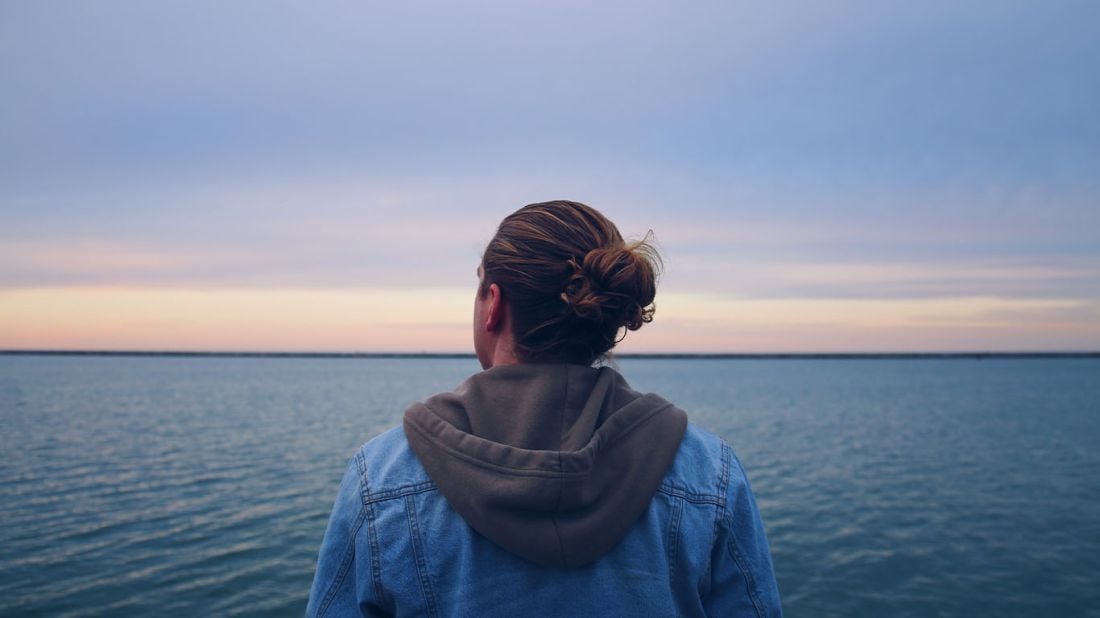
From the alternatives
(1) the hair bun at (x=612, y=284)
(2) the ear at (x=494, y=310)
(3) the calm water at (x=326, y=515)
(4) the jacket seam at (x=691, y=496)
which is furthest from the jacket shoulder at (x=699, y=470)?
(3) the calm water at (x=326, y=515)

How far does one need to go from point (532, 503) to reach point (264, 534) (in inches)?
523

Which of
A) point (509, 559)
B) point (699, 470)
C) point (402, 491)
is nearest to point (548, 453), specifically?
point (509, 559)

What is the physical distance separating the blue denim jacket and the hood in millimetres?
66

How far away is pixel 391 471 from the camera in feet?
5.53

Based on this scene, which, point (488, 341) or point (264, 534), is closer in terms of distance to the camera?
point (488, 341)

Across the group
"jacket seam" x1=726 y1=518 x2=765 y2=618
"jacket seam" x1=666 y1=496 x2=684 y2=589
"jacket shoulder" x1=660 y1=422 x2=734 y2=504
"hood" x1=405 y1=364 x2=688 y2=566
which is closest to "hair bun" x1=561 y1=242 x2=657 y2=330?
"hood" x1=405 y1=364 x2=688 y2=566

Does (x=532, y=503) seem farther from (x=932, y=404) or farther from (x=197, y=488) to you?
(x=932, y=404)

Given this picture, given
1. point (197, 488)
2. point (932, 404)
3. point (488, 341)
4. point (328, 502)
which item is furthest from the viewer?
point (932, 404)

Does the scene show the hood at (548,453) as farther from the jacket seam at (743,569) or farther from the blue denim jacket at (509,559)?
the jacket seam at (743,569)

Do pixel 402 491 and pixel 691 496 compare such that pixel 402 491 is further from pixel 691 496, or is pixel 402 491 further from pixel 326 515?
pixel 326 515

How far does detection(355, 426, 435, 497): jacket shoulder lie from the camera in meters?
1.67

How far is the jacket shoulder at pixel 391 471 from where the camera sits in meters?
1.67

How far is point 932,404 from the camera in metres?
53.6

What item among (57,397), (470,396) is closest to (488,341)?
(470,396)
